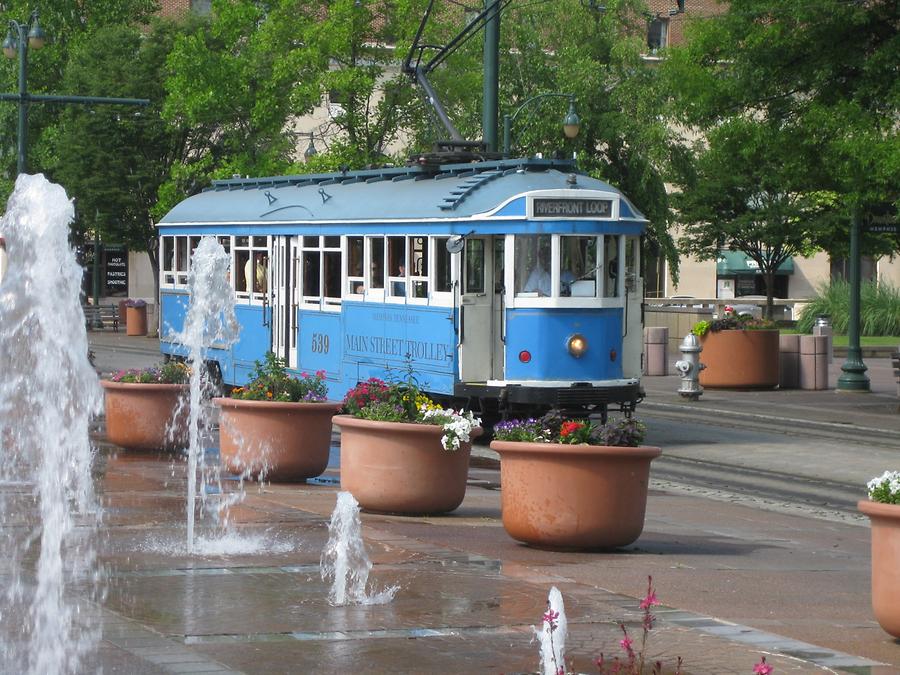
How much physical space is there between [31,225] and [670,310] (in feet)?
121

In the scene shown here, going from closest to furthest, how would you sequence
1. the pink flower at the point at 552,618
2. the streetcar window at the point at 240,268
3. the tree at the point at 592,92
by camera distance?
the pink flower at the point at 552,618, the streetcar window at the point at 240,268, the tree at the point at 592,92

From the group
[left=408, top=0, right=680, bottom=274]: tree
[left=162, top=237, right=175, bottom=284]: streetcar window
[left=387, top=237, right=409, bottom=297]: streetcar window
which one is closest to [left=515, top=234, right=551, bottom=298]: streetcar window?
[left=387, top=237, right=409, bottom=297]: streetcar window

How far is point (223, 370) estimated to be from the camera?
87.6 feet

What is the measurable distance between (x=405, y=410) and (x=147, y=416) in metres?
5.67

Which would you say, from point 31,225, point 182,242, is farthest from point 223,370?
point 31,225

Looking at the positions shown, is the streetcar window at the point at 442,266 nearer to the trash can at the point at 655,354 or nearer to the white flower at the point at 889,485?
the white flower at the point at 889,485

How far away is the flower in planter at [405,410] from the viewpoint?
13.0m

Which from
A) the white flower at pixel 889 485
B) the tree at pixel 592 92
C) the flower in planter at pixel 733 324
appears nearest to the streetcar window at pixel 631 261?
the flower in planter at pixel 733 324

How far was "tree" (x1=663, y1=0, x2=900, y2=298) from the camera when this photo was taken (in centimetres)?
2416

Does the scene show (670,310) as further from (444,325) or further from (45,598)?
(45,598)

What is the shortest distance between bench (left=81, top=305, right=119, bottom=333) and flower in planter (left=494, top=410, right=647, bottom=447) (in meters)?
44.5

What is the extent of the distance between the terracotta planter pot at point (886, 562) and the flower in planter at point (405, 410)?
4.82 metres

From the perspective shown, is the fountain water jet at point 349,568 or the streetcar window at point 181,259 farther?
the streetcar window at point 181,259

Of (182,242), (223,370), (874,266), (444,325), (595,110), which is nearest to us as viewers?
(444,325)
